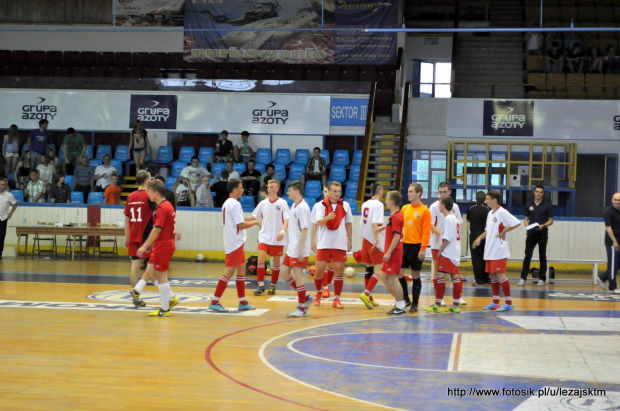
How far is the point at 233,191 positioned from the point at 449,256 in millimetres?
3321

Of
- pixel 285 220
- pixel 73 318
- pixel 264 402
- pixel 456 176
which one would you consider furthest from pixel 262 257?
pixel 456 176

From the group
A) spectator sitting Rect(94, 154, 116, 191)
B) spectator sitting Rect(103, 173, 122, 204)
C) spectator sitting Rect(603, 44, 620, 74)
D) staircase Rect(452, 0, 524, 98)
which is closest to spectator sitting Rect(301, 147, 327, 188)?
spectator sitting Rect(103, 173, 122, 204)

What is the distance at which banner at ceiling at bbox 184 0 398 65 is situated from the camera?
82.4ft

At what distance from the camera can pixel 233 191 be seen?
1116 centimetres

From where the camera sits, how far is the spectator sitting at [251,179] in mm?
22078

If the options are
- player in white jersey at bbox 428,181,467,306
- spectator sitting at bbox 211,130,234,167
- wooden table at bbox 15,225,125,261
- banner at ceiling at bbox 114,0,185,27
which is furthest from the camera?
banner at ceiling at bbox 114,0,185,27

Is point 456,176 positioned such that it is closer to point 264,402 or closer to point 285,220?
point 285,220

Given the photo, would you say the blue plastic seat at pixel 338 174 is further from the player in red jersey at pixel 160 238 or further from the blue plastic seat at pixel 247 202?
the player in red jersey at pixel 160 238

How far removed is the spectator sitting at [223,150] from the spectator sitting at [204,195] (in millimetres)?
2047

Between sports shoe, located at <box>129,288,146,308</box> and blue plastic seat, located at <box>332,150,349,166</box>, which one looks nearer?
sports shoe, located at <box>129,288,146,308</box>

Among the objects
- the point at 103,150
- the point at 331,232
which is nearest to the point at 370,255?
the point at 331,232

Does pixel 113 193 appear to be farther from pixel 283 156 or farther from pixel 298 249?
pixel 298 249

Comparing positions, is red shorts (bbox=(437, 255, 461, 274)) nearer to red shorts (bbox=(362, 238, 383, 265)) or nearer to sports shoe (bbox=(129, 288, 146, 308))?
red shorts (bbox=(362, 238, 383, 265))

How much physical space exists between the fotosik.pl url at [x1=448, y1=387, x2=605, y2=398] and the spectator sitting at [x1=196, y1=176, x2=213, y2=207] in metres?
14.8
